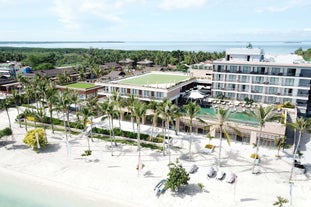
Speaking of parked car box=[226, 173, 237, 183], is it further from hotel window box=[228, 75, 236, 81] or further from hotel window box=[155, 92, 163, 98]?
hotel window box=[228, 75, 236, 81]

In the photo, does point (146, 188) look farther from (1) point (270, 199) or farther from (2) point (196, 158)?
(1) point (270, 199)

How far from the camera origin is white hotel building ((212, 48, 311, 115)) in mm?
54344

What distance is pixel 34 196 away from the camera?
30.7m

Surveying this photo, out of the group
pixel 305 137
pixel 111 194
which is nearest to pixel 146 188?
pixel 111 194

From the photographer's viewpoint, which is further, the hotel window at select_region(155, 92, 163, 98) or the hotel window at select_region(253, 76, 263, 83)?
the hotel window at select_region(253, 76, 263, 83)

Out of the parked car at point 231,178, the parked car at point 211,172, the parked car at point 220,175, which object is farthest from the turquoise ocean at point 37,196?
the parked car at point 231,178

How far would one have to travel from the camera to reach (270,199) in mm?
28094

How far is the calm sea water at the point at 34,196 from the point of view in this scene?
2908cm

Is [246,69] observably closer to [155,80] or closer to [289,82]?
[289,82]

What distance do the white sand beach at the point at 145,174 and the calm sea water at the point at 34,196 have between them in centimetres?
75

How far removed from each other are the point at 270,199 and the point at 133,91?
36543 millimetres

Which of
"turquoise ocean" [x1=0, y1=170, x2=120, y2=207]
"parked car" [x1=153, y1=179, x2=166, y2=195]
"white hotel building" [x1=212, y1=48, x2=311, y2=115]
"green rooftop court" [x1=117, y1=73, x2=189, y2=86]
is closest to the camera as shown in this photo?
"turquoise ocean" [x1=0, y1=170, x2=120, y2=207]

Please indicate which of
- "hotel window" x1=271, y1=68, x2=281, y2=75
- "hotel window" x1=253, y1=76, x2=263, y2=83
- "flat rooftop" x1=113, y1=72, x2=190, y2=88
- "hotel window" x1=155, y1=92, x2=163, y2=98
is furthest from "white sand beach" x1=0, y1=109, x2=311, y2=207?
"hotel window" x1=271, y1=68, x2=281, y2=75

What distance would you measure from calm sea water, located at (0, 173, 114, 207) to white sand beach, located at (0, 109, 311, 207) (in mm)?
753
